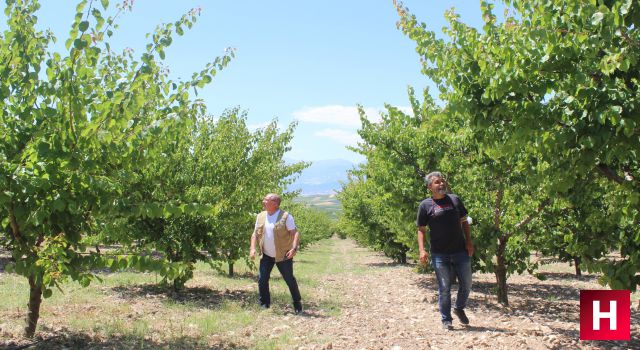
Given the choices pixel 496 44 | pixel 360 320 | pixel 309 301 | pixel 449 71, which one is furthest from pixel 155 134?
pixel 309 301

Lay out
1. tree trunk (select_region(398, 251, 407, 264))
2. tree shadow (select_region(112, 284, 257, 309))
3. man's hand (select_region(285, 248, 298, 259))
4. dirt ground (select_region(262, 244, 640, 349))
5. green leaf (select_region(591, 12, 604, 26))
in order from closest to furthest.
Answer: green leaf (select_region(591, 12, 604, 26)) < dirt ground (select_region(262, 244, 640, 349)) < man's hand (select_region(285, 248, 298, 259)) < tree shadow (select_region(112, 284, 257, 309)) < tree trunk (select_region(398, 251, 407, 264))

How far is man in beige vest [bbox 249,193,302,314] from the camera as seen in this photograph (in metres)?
9.03

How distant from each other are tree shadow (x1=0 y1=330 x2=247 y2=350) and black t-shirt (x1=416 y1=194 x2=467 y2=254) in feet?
10.3

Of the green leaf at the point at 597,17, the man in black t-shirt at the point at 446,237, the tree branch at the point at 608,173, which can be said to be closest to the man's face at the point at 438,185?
the man in black t-shirt at the point at 446,237

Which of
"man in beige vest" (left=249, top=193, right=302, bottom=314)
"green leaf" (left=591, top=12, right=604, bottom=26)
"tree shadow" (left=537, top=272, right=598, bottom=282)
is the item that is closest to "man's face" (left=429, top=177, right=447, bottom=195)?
"man in beige vest" (left=249, top=193, right=302, bottom=314)

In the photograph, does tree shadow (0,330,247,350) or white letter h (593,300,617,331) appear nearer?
tree shadow (0,330,247,350)

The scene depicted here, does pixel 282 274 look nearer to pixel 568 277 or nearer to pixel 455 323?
pixel 455 323

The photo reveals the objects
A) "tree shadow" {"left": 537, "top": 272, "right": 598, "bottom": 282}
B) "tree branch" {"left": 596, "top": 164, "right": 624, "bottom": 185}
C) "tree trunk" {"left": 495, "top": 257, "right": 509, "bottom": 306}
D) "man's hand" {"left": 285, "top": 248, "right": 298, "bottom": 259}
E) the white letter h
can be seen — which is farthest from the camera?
"tree shadow" {"left": 537, "top": 272, "right": 598, "bottom": 282}

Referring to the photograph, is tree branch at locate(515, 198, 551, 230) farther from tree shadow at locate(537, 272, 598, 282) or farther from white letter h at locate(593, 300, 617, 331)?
tree shadow at locate(537, 272, 598, 282)

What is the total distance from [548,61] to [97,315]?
7.31 metres

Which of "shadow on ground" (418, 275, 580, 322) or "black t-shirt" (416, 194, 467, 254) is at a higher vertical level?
"black t-shirt" (416, 194, 467, 254)

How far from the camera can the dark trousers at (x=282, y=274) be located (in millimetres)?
9062

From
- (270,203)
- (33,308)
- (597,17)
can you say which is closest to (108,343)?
(33,308)

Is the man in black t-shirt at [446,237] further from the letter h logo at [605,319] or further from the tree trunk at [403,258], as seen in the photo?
the tree trunk at [403,258]
